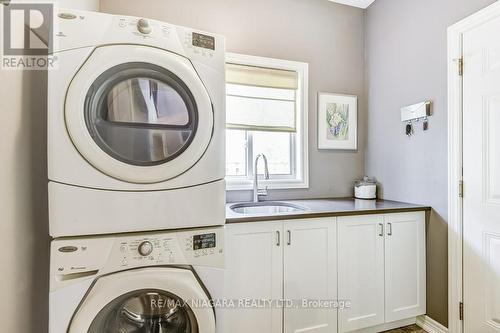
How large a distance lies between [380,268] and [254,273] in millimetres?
929

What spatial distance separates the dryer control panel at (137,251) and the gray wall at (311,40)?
3.50 ft

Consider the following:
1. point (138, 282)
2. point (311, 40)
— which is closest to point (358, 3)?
point (311, 40)

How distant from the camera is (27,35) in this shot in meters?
1.17

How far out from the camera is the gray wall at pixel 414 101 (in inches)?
75.9

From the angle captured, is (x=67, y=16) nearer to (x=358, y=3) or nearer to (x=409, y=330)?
(x=358, y=3)

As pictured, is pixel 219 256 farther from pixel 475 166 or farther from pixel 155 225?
pixel 475 166

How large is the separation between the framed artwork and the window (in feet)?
0.58

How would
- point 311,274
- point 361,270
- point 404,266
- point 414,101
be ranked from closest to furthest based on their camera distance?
1. point 311,274
2. point 361,270
3. point 404,266
4. point 414,101

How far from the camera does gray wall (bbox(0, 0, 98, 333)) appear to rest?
1.02m

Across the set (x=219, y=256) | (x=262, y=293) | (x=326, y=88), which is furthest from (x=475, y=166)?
(x=219, y=256)

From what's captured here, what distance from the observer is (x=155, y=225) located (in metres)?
1.15

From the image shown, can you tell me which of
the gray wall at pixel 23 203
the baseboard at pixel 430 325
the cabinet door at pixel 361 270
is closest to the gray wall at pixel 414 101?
the baseboard at pixel 430 325

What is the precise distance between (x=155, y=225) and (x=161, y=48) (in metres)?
0.74

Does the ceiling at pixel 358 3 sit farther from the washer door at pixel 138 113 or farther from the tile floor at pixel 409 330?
the tile floor at pixel 409 330
